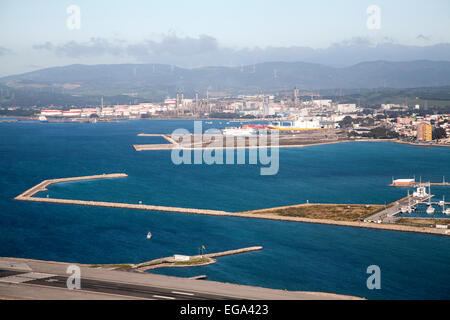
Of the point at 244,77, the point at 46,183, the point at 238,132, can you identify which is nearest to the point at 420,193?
the point at 46,183

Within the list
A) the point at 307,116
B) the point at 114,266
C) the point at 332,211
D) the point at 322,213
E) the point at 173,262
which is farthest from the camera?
the point at 307,116

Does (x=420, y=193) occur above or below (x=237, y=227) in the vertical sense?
above

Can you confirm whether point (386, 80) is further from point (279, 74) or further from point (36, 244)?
point (36, 244)

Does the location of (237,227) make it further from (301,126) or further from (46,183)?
(301,126)

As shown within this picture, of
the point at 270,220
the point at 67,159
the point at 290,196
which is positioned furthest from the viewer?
the point at 67,159

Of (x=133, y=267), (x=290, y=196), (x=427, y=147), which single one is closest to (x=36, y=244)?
(x=133, y=267)
